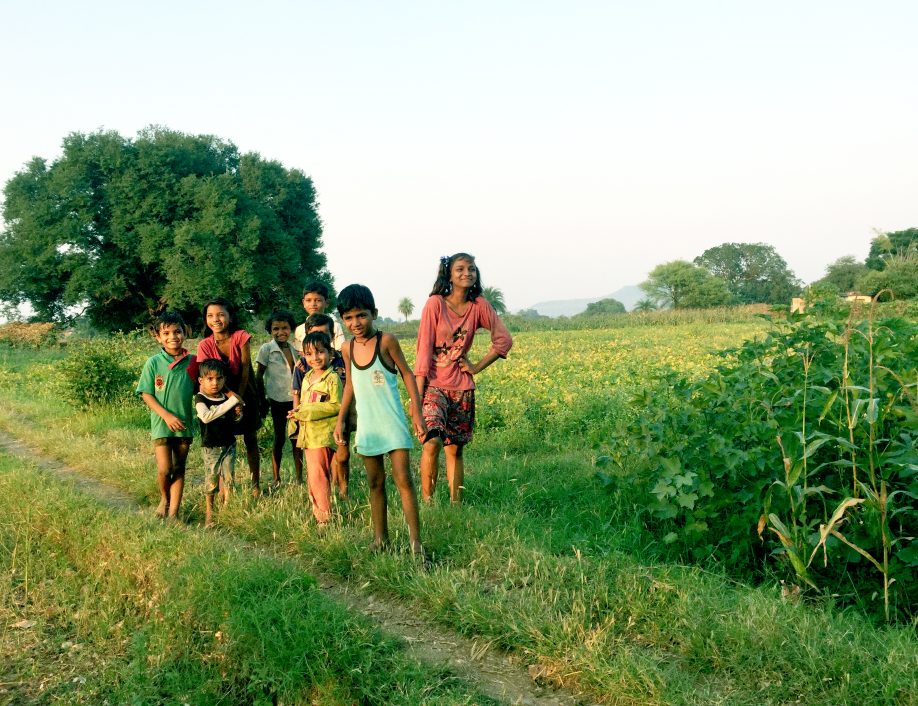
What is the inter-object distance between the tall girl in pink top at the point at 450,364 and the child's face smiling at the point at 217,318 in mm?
1851

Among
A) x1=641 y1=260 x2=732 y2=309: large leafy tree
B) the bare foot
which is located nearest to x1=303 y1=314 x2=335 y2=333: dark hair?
the bare foot

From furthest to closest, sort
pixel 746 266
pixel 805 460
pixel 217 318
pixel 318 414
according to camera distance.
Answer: pixel 746 266 < pixel 217 318 < pixel 318 414 < pixel 805 460

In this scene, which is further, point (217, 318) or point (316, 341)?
point (217, 318)

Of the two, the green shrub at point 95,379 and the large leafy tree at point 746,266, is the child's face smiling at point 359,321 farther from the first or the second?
the large leafy tree at point 746,266

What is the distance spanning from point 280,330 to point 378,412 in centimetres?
239

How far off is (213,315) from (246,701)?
3.83m

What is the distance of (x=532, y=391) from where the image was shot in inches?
481

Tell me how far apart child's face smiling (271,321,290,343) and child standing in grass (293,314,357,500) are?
29 centimetres

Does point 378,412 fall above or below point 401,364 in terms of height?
below

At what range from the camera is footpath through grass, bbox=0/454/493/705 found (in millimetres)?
3422

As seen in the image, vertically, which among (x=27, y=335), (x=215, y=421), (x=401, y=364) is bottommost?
(x=215, y=421)

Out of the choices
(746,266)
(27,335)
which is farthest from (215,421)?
(746,266)

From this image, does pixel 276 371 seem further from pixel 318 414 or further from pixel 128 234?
pixel 128 234

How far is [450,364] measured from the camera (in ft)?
19.9
